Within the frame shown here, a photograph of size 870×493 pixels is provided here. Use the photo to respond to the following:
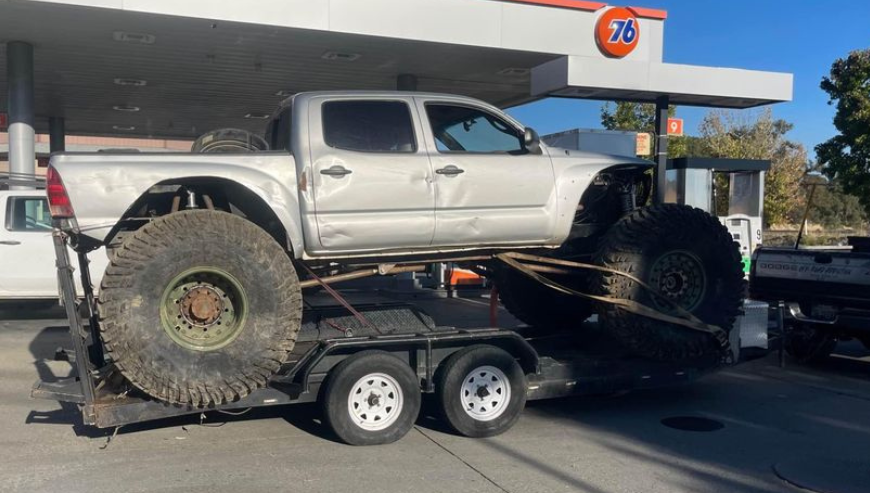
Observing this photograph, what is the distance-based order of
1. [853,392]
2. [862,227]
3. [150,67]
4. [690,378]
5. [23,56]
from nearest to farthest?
[690,378], [853,392], [23,56], [150,67], [862,227]

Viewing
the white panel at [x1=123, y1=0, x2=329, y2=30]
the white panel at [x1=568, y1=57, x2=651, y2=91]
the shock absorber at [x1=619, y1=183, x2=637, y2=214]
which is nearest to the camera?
the shock absorber at [x1=619, y1=183, x2=637, y2=214]

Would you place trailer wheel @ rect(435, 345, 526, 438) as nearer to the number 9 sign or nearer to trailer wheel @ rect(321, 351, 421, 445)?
trailer wheel @ rect(321, 351, 421, 445)

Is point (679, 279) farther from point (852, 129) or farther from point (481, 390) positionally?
point (852, 129)

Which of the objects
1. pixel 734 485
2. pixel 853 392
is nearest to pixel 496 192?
pixel 734 485

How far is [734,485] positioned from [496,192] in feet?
9.52

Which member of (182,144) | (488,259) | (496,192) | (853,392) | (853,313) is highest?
(182,144)

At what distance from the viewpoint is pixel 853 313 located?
8.99 meters

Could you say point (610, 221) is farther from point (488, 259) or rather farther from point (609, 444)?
point (609, 444)

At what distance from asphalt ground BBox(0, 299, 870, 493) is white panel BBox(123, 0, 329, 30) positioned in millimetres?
6118

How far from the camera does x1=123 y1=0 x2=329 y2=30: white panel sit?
1198 cm

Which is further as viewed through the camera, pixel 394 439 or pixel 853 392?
pixel 853 392

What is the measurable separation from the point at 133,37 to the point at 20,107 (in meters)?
3.16

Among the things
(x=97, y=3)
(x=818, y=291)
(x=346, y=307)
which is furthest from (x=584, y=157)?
(x=97, y=3)

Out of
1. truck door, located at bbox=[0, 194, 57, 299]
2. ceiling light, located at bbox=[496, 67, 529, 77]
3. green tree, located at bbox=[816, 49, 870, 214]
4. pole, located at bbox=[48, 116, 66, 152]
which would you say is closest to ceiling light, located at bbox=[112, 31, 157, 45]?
truck door, located at bbox=[0, 194, 57, 299]
